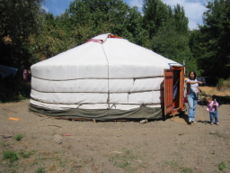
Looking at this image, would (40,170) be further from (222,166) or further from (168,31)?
(168,31)

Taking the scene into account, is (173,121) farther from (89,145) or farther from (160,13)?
(160,13)

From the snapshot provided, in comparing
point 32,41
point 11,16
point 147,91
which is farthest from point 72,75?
point 32,41

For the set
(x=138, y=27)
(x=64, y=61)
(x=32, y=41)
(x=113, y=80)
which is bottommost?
(x=113, y=80)

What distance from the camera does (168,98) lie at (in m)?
6.24

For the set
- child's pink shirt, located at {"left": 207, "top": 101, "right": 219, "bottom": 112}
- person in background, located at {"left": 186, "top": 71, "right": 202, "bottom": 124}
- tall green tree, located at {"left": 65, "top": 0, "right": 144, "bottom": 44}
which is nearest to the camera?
child's pink shirt, located at {"left": 207, "top": 101, "right": 219, "bottom": 112}

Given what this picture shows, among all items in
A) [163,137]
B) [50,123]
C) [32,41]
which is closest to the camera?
[163,137]

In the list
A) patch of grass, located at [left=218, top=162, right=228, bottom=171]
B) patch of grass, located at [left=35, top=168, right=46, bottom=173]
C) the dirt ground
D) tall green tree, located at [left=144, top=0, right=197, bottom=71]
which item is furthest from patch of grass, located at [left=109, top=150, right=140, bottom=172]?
tall green tree, located at [left=144, top=0, right=197, bottom=71]

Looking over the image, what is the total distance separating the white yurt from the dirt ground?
11.9 inches

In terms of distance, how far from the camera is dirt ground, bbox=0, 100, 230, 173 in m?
3.20

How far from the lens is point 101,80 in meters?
5.86

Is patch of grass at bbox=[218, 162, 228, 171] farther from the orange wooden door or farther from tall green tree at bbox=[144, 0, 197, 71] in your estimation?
tall green tree at bbox=[144, 0, 197, 71]

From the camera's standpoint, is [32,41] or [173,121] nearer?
[173,121]

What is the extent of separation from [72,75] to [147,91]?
1976 millimetres

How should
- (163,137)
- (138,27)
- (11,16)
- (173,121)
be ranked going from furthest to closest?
(138,27) < (11,16) < (173,121) < (163,137)
